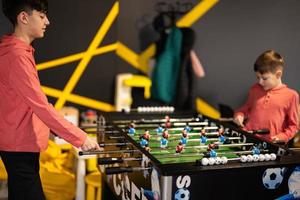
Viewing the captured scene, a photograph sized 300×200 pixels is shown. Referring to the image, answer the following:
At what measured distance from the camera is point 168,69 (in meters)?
3.91

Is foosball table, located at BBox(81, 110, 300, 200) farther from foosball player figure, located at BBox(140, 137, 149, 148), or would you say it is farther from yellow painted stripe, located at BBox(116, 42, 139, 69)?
yellow painted stripe, located at BBox(116, 42, 139, 69)

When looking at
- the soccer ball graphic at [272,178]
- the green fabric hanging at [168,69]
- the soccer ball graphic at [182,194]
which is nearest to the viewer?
the soccer ball graphic at [182,194]

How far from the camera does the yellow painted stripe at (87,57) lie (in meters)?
3.72

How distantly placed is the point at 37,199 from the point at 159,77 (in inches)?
79.2

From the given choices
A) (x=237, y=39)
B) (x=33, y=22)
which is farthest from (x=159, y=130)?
(x=237, y=39)

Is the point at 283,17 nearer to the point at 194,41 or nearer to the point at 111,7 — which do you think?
the point at 194,41

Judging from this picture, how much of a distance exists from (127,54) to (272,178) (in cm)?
244

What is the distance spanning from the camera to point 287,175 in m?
1.90

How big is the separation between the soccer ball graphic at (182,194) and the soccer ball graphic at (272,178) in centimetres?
36

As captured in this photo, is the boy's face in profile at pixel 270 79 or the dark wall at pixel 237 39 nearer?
the boy's face in profile at pixel 270 79

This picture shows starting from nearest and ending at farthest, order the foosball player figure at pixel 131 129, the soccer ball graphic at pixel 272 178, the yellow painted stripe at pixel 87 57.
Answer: the soccer ball graphic at pixel 272 178, the foosball player figure at pixel 131 129, the yellow painted stripe at pixel 87 57

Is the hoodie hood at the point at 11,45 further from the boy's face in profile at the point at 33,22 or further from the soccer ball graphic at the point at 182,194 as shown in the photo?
the soccer ball graphic at the point at 182,194

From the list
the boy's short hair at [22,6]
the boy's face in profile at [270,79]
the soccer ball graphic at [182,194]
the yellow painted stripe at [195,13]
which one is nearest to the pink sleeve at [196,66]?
the yellow painted stripe at [195,13]

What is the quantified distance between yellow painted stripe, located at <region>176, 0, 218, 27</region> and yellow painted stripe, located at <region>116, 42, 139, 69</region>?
54 centimetres
